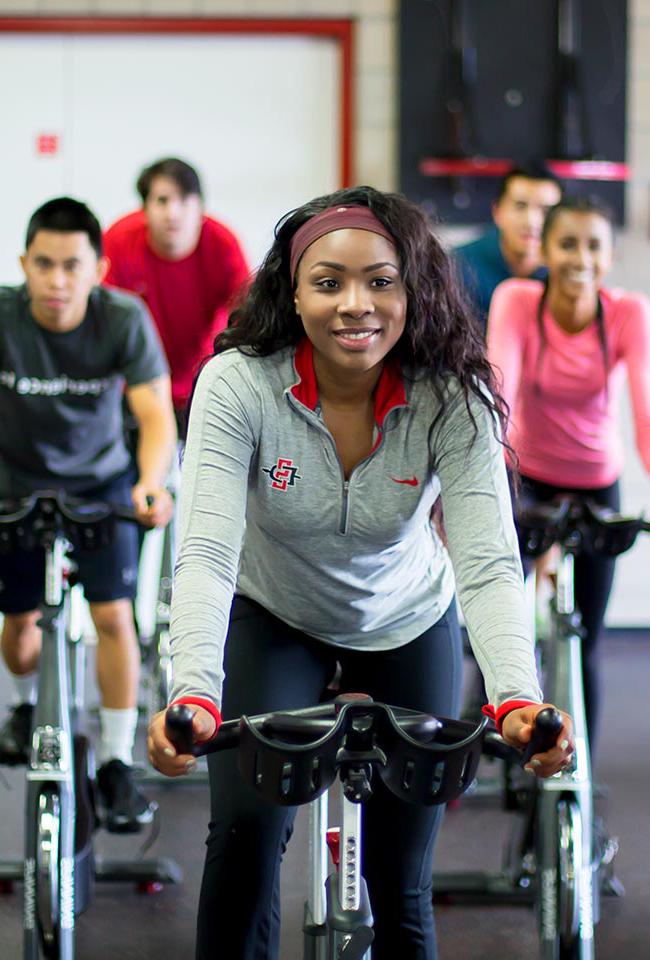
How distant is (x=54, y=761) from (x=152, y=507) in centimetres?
51

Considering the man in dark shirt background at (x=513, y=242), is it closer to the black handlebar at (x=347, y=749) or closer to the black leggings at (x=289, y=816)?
the black leggings at (x=289, y=816)

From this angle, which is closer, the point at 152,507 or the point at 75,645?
the point at 152,507

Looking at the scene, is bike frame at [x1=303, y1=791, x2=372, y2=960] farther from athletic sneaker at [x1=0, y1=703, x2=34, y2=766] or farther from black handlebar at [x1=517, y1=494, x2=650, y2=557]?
athletic sneaker at [x1=0, y1=703, x2=34, y2=766]

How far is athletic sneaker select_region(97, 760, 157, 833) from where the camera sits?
304 cm

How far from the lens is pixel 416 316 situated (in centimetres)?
195

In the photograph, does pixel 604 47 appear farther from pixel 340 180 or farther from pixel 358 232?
pixel 358 232

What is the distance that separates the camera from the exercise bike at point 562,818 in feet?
7.75

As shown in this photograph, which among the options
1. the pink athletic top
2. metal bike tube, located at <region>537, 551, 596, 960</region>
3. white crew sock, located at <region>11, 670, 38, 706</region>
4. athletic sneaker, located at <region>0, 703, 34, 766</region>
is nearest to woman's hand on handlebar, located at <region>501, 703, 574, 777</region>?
metal bike tube, located at <region>537, 551, 596, 960</region>

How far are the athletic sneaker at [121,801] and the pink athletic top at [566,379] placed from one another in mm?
1212

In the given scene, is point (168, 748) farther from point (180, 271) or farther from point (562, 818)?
point (180, 271)

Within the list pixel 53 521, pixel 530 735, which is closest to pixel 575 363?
pixel 53 521

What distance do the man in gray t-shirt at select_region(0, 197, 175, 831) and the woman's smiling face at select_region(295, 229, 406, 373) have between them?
4.16 ft

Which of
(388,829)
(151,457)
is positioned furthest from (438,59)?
(388,829)

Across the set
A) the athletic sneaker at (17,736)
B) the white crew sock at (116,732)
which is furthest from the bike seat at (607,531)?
the athletic sneaker at (17,736)
